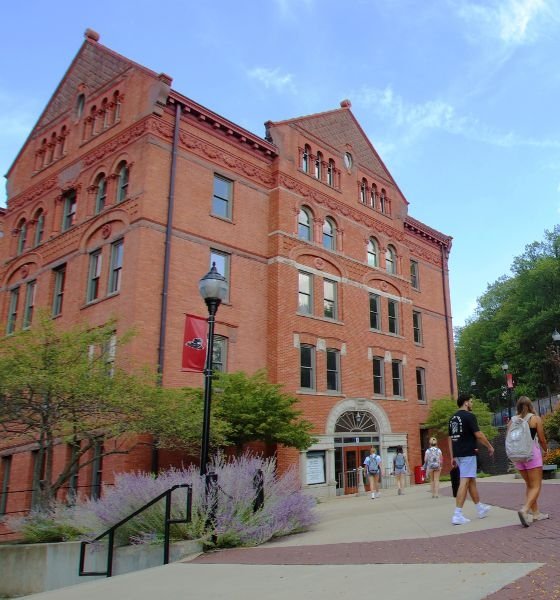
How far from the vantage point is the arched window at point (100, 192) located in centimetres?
2250

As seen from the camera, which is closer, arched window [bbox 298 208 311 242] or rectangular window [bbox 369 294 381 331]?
arched window [bbox 298 208 311 242]

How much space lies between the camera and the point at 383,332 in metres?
28.0

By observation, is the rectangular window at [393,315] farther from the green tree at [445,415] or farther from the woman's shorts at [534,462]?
the woman's shorts at [534,462]

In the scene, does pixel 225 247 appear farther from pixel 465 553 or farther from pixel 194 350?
pixel 465 553

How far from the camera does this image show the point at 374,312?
2820cm

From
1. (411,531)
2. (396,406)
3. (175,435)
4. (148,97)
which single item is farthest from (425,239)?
(411,531)

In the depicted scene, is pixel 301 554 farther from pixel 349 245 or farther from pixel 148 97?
pixel 349 245

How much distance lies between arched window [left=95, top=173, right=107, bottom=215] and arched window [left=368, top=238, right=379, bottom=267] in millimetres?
12777

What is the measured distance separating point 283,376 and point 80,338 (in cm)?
997

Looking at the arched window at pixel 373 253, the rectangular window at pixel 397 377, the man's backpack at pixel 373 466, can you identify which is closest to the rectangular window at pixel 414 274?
the arched window at pixel 373 253

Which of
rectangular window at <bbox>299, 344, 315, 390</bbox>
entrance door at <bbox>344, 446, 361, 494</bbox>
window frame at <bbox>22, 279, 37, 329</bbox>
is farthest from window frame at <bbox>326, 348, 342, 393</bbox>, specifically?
window frame at <bbox>22, 279, 37, 329</bbox>

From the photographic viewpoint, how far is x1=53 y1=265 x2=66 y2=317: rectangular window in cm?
2336

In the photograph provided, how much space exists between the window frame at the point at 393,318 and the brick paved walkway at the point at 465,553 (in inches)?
768

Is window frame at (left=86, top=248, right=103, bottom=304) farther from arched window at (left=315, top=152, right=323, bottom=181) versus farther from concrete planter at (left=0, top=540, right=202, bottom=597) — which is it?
concrete planter at (left=0, top=540, right=202, bottom=597)
